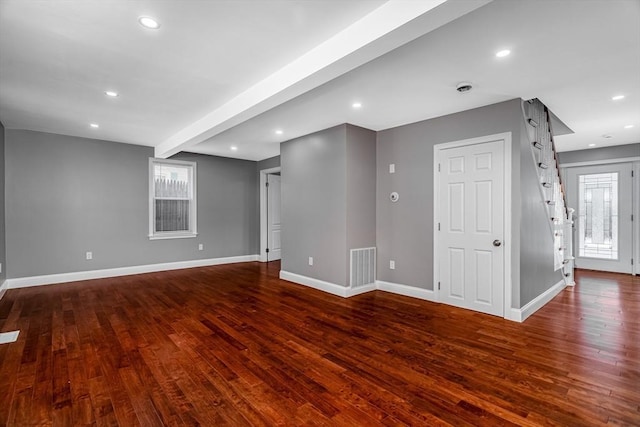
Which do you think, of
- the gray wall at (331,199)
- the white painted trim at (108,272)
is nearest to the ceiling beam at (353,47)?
the gray wall at (331,199)

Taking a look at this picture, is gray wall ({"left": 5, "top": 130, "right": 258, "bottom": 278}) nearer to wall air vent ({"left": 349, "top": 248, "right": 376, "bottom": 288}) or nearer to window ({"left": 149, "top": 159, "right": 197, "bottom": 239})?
window ({"left": 149, "top": 159, "right": 197, "bottom": 239})

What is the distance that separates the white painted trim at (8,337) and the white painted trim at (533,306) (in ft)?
17.0

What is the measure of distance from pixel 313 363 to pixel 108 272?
5.04 meters

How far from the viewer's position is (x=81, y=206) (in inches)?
217

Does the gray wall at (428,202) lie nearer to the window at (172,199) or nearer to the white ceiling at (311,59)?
the white ceiling at (311,59)

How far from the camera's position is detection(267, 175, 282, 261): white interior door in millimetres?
7750

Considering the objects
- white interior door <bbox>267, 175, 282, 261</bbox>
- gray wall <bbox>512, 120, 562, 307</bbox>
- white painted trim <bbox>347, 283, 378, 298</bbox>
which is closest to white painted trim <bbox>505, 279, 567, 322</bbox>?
gray wall <bbox>512, 120, 562, 307</bbox>

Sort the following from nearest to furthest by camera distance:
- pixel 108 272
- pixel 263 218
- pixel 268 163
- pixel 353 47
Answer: pixel 353 47 → pixel 108 272 → pixel 268 163 → pixel 263 218

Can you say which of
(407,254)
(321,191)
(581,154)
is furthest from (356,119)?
(581,154)

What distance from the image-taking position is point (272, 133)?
509 centimetres

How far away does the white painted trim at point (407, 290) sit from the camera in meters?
4.32

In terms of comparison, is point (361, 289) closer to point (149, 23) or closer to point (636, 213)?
point (149, 23)

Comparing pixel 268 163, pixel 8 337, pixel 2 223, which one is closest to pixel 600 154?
pixel 268 163

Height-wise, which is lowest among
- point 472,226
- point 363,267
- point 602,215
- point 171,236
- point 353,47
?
point 363,267
